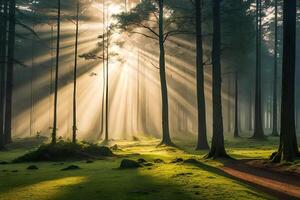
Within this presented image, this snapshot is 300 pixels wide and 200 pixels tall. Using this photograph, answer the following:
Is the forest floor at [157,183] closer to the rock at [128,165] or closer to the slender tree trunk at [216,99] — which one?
the rock at [128,165]

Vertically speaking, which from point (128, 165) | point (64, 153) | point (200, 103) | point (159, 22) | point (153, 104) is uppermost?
point (159, 22)

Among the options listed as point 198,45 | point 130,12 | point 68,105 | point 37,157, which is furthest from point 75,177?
point 68,105

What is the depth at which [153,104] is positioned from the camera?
96750 mm

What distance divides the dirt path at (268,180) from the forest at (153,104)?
0.04m

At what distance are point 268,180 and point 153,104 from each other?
81.8m

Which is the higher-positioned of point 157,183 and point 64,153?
point 157,183

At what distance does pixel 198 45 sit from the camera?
1271 inches

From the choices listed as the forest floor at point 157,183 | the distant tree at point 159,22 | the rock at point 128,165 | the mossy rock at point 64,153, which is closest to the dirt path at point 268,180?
the forest floor at point 157,183

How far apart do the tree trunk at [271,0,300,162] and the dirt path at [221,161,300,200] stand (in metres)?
1.51

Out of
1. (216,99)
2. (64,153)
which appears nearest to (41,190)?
(64,153)

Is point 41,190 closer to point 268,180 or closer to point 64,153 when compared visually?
point 268,180

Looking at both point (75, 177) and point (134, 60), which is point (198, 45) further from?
point (134, 60)

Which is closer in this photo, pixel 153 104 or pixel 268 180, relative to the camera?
pixel 268 180

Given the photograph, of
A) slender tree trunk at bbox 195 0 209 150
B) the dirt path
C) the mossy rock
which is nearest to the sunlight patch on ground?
the dirt path
